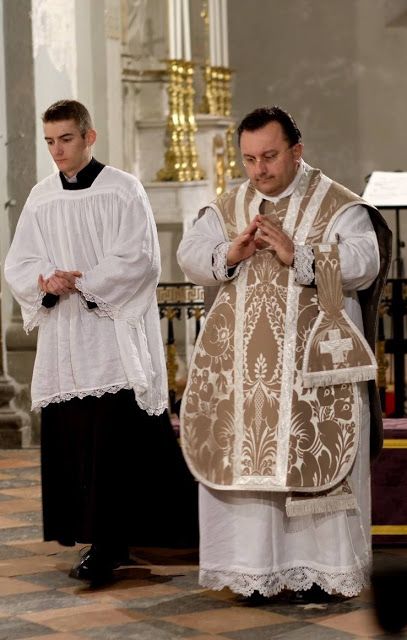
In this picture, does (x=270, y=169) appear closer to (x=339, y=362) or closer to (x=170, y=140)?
(x=339, y=362)

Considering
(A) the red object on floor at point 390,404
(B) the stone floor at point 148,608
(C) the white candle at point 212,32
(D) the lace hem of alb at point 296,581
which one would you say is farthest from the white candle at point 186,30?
(D) the lace hem of alb at point 296,581

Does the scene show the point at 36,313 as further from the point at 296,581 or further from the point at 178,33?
the point at 178,33

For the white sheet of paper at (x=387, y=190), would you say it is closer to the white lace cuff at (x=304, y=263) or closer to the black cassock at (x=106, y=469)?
the black cassock at (x=106, y=469)

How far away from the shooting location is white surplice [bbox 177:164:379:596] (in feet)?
16.5

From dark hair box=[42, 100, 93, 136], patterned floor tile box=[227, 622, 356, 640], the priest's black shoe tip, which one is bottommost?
patterned floor tile box=[227, 622, 356, 640]

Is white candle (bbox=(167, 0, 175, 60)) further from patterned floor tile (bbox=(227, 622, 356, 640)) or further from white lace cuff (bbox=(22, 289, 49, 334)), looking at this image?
patterned floor tile (bbox=(227, 622, 356, 640))

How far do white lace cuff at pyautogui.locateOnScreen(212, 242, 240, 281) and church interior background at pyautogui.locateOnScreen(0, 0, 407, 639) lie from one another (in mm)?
1341

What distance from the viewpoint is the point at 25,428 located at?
9.41m

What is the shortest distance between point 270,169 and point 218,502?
3.86 feet

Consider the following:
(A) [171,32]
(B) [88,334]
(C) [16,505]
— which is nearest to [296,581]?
(B) [88,334]

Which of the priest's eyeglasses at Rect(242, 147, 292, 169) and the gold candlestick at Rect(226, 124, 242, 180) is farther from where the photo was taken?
the gold candlestick at Rect(226, 124, 242, 180)

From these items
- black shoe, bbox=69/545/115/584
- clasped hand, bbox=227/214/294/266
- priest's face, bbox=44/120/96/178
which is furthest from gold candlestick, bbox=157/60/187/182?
clasped hand, bbox=227/214/294/266

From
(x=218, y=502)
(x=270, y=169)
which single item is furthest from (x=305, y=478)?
(x=270, y=169)

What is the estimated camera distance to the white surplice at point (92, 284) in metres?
5.59
